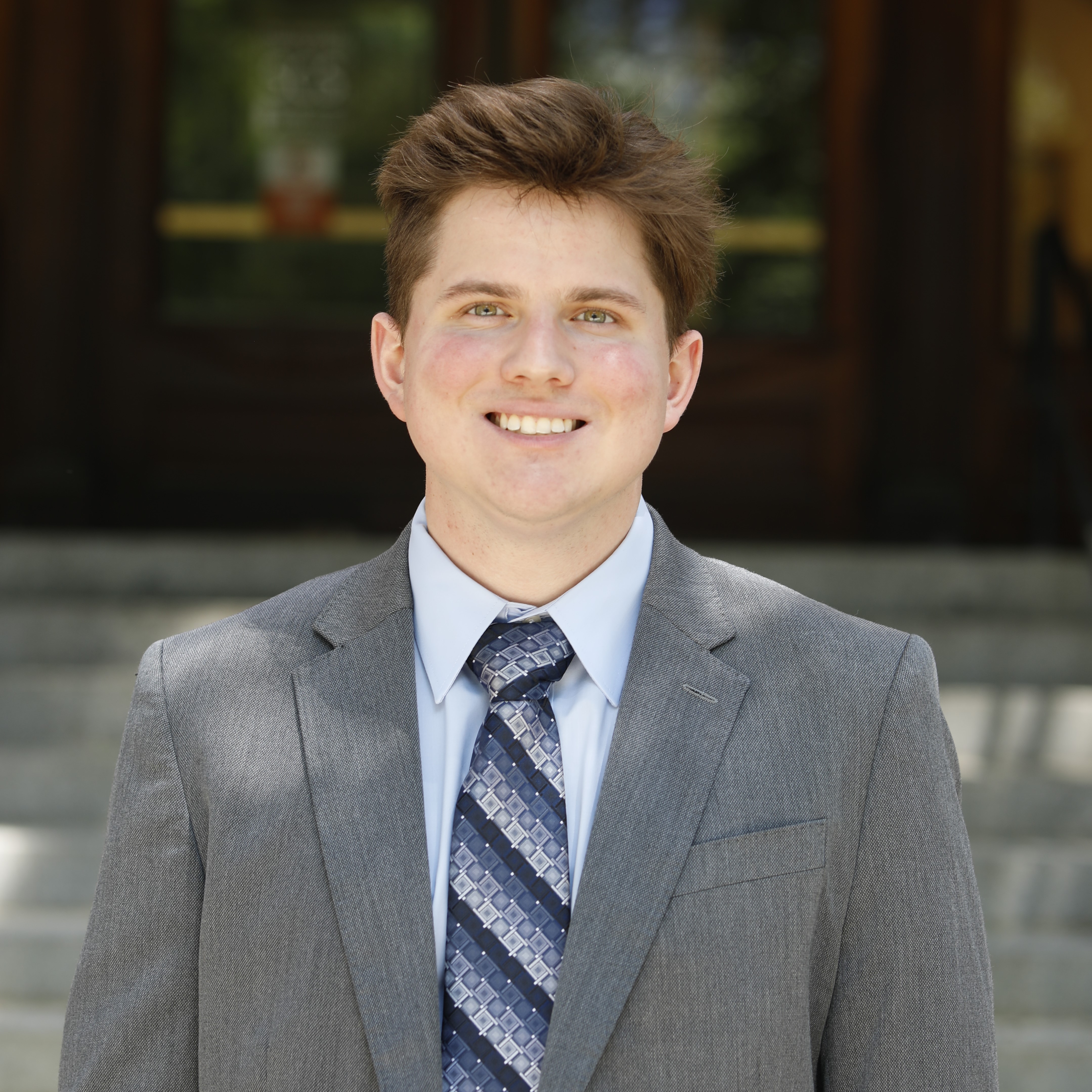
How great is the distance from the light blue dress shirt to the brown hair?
12.7 inches

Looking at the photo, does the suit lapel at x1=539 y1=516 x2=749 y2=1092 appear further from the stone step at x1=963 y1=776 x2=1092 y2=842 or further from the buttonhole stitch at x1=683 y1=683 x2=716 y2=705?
the stone step at x1=963 y1=776 x2=1092 y2=842

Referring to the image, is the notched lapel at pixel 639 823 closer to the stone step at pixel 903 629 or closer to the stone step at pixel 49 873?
the stone step at pixel 49 873

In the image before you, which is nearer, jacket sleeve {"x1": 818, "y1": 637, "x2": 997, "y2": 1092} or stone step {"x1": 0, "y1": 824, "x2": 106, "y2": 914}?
jacket sleeve {"x1": 818, "y1": 637, "x2": 997, "y2": 1092}

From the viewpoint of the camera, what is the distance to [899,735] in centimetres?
147

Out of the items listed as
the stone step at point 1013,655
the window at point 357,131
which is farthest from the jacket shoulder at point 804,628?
the window at point 357,131

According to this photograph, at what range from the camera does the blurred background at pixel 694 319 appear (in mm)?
5977

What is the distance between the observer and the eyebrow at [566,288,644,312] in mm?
1489

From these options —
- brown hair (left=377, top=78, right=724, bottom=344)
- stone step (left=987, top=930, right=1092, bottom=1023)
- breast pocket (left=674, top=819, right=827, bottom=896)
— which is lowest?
stone step (left=987, top=930, right=1092, bottom=1023)

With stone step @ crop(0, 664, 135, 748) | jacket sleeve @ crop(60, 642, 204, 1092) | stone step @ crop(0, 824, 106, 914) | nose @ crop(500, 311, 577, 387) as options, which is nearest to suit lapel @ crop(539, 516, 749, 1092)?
nose @ crop(500, 311, 577, 387)

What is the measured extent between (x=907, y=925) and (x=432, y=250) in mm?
887

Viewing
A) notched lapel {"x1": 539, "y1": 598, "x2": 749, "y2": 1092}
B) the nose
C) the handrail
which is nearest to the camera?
notched lapel {"x1": 539, "y1": 598, "x2": 749, "y2": 1092}

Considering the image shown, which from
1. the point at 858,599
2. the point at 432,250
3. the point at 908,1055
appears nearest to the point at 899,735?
the point at 908,1055

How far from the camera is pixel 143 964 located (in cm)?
146

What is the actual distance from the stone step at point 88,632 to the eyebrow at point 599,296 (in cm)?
330
